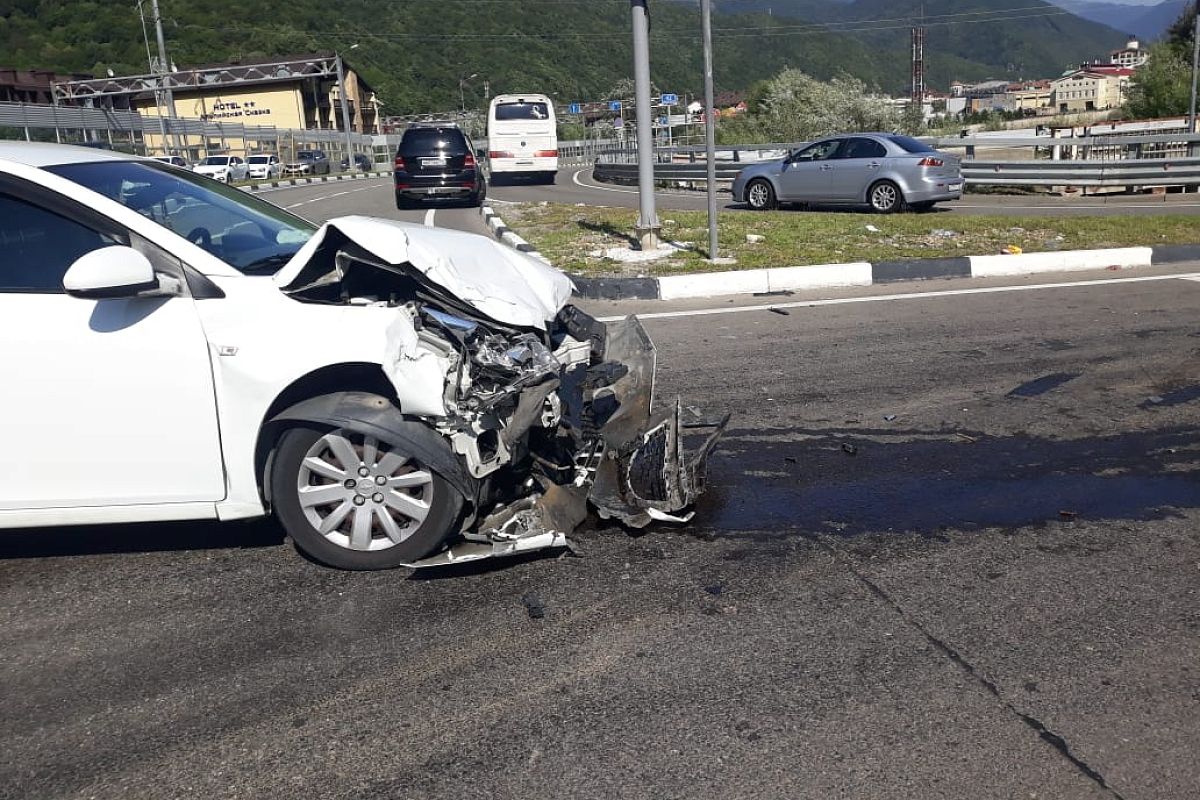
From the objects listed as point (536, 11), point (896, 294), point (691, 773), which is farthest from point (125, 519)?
point (536, 11)

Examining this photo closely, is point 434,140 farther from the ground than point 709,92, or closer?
farther from the ground

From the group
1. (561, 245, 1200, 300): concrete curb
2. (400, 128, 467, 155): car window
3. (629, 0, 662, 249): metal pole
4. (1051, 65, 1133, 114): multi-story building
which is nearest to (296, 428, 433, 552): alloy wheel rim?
(561, 245, 1200, 300): concrete curb

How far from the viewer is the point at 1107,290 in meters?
9.41

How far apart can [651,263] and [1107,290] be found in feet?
15.2

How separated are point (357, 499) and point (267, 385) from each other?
1.72ft

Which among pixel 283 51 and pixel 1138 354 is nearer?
pixel 1138 354

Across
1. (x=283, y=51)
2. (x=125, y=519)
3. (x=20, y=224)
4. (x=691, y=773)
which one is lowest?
(x=691, y=773)

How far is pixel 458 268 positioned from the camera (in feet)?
13.1

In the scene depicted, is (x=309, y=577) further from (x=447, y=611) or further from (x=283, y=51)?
(x=283, y=51)

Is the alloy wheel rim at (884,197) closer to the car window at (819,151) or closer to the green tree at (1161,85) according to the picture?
the car window at (819,151)

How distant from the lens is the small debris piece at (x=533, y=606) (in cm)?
346

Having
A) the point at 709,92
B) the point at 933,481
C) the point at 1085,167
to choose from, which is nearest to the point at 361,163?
the point at 1085,167

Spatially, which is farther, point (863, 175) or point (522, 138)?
point (522, 138)

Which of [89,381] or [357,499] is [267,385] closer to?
[357,499]
